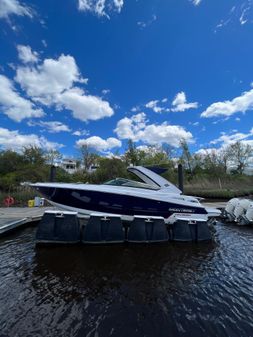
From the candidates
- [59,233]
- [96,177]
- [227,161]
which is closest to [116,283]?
[59,233]

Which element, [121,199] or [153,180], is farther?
[153,180]

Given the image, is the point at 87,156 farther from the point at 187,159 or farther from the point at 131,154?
the point at 187,159

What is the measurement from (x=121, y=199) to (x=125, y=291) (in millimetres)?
3652

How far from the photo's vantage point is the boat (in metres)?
7.56

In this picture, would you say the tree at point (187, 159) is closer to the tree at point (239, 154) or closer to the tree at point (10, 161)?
the tree at point (239, 154)

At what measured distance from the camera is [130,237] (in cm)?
701

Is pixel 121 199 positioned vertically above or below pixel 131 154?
below

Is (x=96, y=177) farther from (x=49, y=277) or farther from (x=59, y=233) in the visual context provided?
(x=49, y=277)

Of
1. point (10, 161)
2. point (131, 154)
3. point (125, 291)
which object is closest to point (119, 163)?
point (131, 154)

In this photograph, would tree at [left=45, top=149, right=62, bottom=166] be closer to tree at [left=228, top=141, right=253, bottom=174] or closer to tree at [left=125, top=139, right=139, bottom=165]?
tree at [left=125, top=139, right=139, bottom=165]

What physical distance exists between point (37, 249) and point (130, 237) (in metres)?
2.75

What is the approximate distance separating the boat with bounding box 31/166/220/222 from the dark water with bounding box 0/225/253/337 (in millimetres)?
1397

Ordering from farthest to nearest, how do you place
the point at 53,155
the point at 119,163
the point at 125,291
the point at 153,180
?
1. the point at 53,155
2. the point at 119,163
3. the point at 153,180
4. the point at 125,291

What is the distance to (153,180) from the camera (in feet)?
27.8
